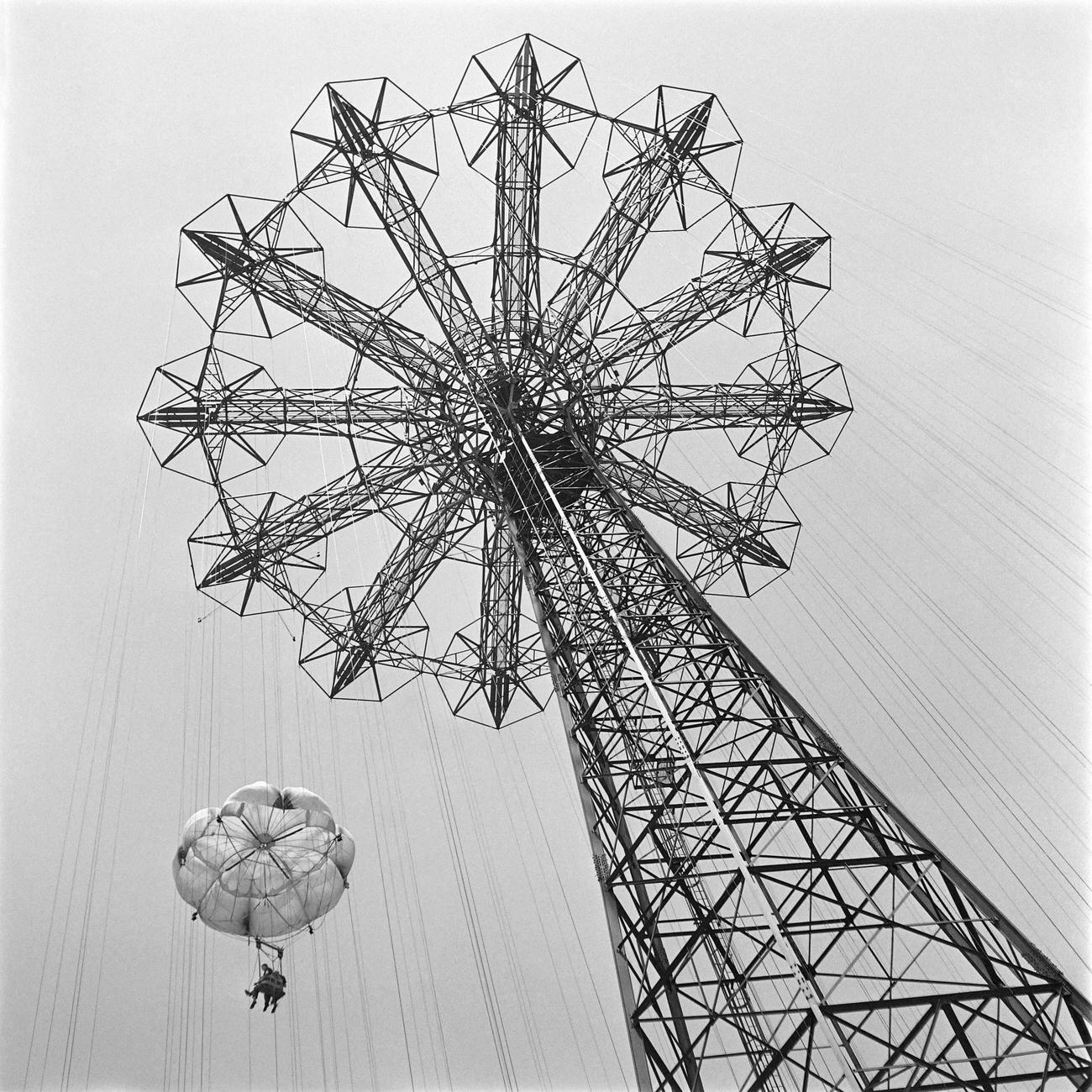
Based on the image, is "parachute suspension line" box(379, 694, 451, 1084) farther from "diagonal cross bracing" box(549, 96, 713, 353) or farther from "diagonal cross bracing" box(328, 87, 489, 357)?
"diagonal cross bracing" box(328, 87, 489, 357)

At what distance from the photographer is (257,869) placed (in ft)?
55.3

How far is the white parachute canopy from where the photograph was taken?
663 inches

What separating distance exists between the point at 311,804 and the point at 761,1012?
9116 mm

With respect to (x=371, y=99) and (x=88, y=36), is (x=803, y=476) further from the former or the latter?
(x=88, y=36)

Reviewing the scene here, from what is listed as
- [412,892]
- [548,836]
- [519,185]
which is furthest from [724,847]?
[548,836]

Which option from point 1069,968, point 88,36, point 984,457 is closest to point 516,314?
point 88,36

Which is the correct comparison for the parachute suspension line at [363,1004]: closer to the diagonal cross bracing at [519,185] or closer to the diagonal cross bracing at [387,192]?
the diagonal cross bracing at [387,192]

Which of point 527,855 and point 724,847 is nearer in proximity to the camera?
point 724,847

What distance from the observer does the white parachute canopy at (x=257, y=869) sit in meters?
16.8

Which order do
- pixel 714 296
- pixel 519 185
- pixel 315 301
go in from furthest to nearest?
pixel 714 296 → pixel 519 185 → pixel 315 301

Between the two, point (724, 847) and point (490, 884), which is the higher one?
point (490, 884)

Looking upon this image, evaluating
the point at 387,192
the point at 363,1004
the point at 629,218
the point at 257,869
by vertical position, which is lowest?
the point at 257,869

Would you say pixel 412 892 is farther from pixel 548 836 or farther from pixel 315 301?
pixel 315 301

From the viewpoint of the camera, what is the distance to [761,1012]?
12617 millimetres
